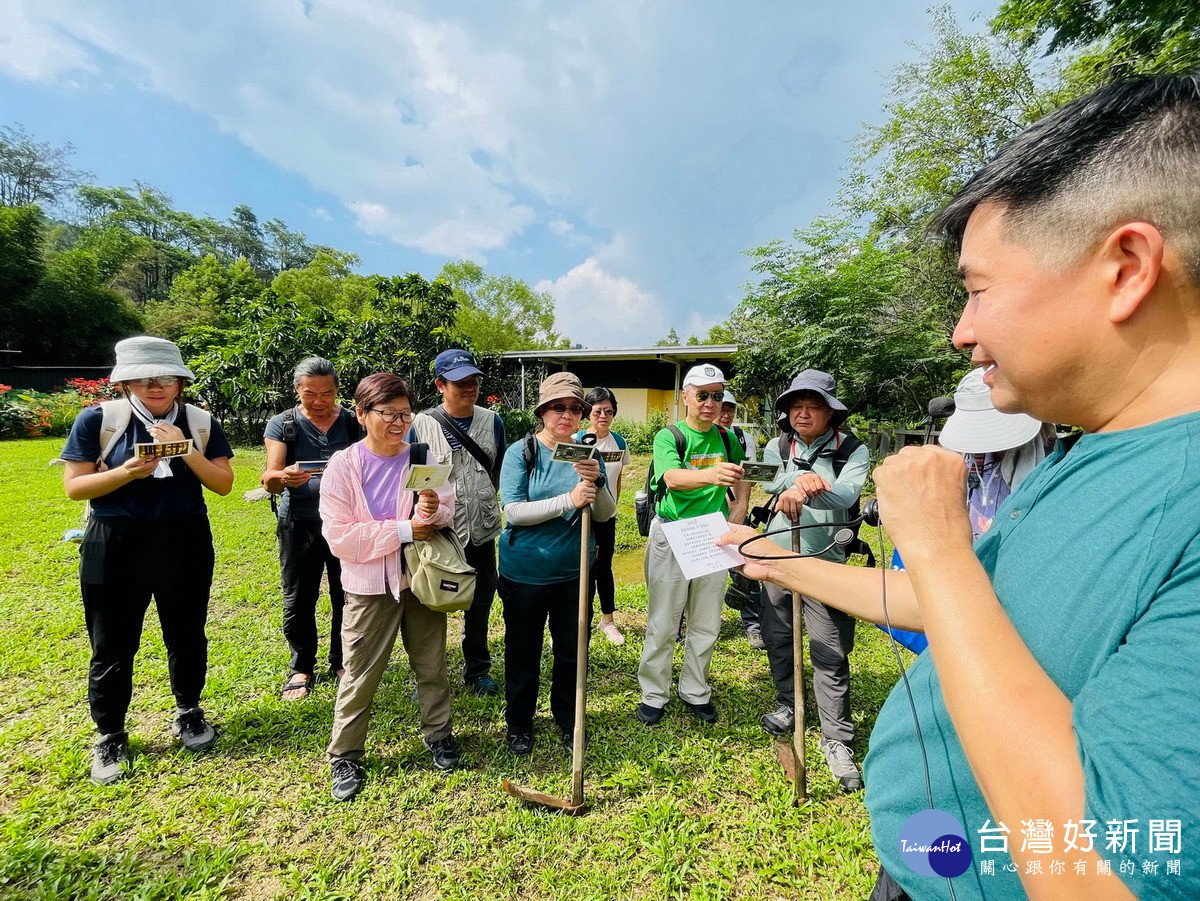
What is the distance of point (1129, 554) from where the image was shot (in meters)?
0.63

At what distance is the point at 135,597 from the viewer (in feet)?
9.67

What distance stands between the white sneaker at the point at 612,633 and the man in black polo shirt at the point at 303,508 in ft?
7.83

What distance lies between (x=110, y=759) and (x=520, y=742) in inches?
92.3

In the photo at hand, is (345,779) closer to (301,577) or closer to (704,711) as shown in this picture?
(301,577)

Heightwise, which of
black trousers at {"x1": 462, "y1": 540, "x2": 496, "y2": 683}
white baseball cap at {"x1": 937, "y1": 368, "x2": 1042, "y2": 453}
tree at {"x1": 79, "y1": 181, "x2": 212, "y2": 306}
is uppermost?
tree at {"x1": 79, "y1": 181, "x2": 212, "y2": 306}

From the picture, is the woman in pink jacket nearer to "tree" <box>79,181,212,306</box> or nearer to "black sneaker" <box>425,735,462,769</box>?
"black sneaker" <box>425,735,462,769</box>

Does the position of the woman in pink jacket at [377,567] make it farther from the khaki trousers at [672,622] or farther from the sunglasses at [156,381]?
the khaki trousers at [672,622]

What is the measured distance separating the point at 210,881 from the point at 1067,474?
3.57 m

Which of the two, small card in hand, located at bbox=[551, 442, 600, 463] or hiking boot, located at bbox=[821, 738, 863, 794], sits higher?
small card in hand, located at bbox=[551, 442, 600, 463]

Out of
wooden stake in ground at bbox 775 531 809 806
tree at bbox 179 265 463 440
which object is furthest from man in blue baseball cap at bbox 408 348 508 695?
tree at bbox 179 265 463 440

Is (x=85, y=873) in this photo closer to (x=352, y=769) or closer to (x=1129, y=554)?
(x=352, y=769)

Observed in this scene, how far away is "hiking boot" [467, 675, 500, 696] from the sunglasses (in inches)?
112

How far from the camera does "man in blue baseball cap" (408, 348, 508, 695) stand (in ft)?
12.1

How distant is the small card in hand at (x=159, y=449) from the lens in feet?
8.84
